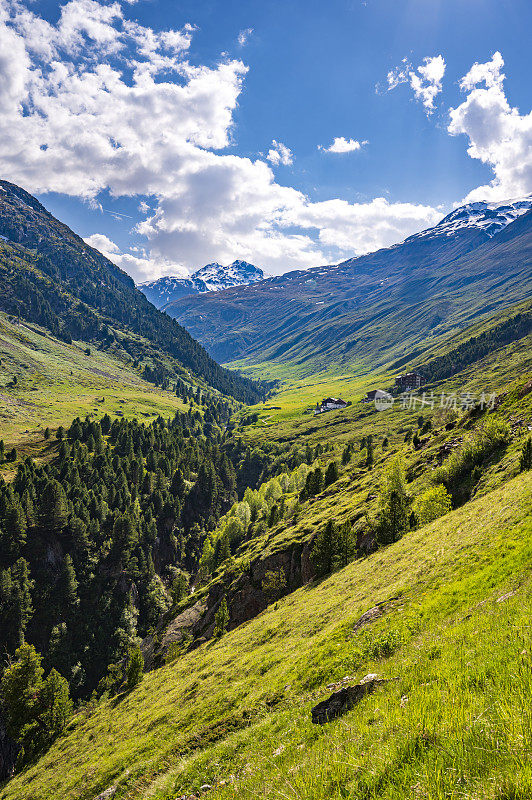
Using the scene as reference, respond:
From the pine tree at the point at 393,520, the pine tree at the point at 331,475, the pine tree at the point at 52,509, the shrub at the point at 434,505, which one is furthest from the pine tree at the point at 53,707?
the pine tree at the point at 331,475

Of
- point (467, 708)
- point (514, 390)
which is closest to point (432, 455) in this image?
point (514, 390)

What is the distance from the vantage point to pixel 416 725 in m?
6.77

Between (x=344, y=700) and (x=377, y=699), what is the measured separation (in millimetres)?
2676

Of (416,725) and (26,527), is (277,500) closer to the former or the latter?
(26,527)

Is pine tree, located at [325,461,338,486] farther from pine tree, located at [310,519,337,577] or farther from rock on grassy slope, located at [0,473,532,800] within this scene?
rock on grassy slope, located at [0,473,532,800]

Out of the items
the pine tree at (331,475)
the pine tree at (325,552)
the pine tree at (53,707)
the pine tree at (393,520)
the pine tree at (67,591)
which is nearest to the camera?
the pine tree at (393,520)

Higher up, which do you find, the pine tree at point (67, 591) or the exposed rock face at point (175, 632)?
the exposed rock face at point (175, 632)

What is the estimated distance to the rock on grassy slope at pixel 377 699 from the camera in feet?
18.8

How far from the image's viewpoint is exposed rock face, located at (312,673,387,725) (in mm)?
11693

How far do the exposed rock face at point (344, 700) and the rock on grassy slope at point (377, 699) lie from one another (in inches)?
27.6

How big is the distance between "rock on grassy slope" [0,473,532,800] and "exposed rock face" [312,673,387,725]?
0.70 m

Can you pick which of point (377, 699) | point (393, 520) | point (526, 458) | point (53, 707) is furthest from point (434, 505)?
point (53, 707)

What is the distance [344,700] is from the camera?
40.0 ft

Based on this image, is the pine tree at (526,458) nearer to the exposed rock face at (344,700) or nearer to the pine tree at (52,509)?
the exposed rock face at (344,700)
